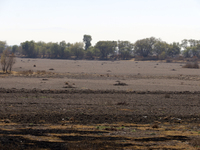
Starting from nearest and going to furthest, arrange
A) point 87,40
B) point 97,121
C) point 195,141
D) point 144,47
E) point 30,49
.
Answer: point 195,141, point 97,121, point 144,47, point 30,49, point 87,40

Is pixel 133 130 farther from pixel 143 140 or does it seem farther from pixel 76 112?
pixel 76 112

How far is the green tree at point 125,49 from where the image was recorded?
486 feet

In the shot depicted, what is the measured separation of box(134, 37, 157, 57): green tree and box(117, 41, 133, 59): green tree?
13.2 feet

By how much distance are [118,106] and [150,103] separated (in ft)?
8.73

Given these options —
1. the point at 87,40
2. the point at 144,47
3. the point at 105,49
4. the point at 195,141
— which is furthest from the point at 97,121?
the point at 87,40

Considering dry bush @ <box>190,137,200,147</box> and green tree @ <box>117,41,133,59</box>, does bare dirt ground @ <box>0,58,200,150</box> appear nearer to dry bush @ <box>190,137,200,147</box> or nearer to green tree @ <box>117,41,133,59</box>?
dry bush @ <box>190,137,200,147</box>

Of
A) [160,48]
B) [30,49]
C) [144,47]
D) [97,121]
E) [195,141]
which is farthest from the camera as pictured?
[30,49]

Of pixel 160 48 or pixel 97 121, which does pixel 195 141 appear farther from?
pixel 160 48

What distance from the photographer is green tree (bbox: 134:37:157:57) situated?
15375 centimetres

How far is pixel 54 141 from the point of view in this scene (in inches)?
375

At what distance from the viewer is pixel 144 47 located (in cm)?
15425

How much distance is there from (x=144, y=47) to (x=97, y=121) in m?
144

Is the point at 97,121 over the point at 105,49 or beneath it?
beneath

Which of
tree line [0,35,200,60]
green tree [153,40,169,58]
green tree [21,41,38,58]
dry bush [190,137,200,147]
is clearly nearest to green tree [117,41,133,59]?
tree line [0,35,200,60]
